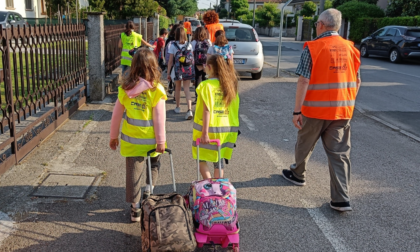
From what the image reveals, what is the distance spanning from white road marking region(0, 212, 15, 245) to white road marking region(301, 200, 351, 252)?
9.54ft

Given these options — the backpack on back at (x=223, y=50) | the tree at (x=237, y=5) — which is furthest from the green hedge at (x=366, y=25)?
the tree at (x=237, y=5)

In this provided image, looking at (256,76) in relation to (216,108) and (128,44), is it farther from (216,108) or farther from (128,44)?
(216,108)

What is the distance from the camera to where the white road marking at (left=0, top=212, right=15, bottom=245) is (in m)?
3.63

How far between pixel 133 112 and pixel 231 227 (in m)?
1.38

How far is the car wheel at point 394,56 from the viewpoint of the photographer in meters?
20.0

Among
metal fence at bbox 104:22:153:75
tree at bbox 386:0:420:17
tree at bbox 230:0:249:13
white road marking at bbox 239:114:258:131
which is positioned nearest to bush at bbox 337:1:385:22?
tree at bbox 386:0:420:17

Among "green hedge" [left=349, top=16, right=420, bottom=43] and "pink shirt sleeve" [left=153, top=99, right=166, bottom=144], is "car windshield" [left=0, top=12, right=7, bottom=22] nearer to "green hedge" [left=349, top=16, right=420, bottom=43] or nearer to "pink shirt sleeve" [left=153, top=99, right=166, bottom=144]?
"pink shirt sleeve" [left=153, top=99, right=166, bottom=144]

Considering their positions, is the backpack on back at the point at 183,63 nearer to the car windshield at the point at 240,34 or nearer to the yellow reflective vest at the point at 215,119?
the yellow reflective vest at the point at 215,119

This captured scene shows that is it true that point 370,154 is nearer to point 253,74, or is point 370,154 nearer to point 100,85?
point 100,85

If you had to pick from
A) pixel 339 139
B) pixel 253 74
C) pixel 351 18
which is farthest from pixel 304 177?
pixel 351 18

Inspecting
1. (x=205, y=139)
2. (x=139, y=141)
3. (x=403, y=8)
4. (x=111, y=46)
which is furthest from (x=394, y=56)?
(x=139, y=141)

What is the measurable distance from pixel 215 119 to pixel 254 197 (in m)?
1.16

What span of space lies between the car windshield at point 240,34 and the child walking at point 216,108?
29.7 feet

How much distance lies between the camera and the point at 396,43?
20.1 m
